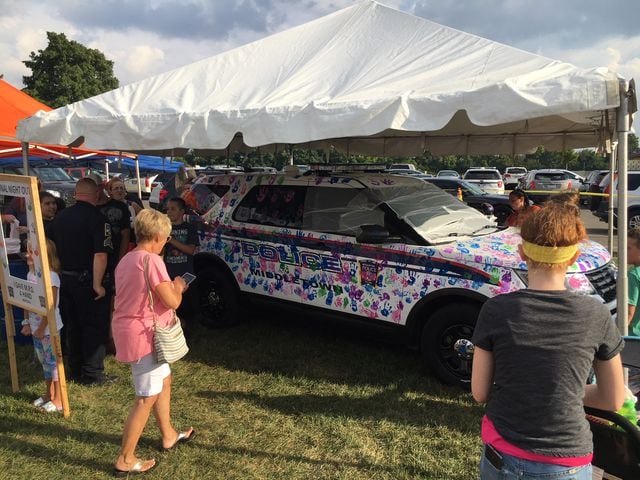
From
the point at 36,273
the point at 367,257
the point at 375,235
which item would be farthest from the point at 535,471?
the point at 36,273

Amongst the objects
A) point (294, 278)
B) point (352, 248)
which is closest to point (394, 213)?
point (352, 248)

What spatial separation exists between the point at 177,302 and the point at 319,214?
85.1 inches

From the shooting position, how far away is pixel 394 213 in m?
4.46

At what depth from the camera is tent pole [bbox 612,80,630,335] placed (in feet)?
9.91

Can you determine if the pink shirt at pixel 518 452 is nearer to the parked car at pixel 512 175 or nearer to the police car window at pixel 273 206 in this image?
the police car window at pixel 273 206

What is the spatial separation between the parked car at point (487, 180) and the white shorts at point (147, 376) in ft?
64.1

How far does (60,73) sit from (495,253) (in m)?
37.6

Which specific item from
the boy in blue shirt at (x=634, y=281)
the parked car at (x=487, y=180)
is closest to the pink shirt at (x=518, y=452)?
the boy in blue shirt at (x=634, y=281)

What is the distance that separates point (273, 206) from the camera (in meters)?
5.28

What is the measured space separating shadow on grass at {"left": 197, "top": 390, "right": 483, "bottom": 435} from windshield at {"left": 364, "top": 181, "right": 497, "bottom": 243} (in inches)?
52.6

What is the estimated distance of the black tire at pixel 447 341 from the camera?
394 cm

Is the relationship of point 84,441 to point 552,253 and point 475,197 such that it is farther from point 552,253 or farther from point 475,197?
point 475,197

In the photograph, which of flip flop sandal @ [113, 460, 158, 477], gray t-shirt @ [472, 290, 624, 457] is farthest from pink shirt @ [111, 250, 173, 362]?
gray t-shirt @ [472, 290, 624, 457]

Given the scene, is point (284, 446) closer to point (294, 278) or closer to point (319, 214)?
point (294, 278)
